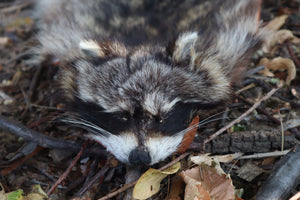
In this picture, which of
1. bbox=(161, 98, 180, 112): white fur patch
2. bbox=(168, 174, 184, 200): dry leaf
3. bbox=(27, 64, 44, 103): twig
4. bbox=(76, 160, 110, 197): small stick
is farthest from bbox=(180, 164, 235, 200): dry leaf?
bbox=(27, 64, 44, 103): twig

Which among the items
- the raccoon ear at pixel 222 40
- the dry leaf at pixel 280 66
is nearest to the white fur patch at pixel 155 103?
the raccoon ear at pixel 222 40

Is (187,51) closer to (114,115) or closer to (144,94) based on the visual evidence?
(144,94)

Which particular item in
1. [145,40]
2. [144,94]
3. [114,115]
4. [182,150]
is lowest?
[182,150]

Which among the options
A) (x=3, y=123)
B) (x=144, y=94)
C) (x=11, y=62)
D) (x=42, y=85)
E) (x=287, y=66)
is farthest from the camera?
(x=11, y=62)

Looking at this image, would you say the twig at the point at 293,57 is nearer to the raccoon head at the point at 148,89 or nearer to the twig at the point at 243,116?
the twig at the point at 243,116

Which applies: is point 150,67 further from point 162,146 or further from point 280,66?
point 280,66

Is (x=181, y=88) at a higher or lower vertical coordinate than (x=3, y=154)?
higher

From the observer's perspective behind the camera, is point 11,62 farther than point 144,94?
Yes

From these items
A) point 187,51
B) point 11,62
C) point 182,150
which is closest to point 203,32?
point 187,51
